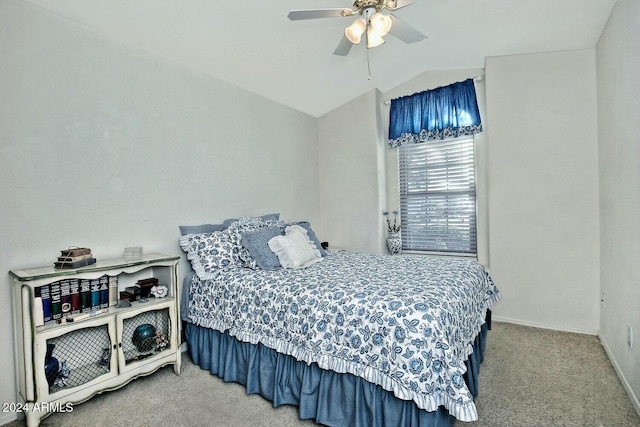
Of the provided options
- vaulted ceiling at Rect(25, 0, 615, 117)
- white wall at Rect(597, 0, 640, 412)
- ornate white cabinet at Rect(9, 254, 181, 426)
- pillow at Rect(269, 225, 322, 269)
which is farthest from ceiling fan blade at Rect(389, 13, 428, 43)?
ornate white cabinet at Rect(9, 254, 181, 426)

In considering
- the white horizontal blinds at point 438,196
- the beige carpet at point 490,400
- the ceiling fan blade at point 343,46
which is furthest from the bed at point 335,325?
the ceiling fan blade at point 343,46

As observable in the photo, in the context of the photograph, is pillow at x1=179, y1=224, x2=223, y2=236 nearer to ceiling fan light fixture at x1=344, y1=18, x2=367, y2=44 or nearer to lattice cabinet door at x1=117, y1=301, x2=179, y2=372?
lattice cabinet door at x1=117, y1=301, x2=179, y2=372

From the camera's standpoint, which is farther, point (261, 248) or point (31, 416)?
point (261, 248)

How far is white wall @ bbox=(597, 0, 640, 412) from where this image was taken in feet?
6.34

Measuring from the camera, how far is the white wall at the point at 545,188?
2.96 meters

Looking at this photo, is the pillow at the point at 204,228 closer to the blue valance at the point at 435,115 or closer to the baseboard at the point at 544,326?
the blue valance at the point at 435,115

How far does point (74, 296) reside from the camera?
1.94m

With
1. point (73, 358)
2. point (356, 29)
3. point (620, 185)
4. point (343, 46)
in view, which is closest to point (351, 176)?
point (343, 46)

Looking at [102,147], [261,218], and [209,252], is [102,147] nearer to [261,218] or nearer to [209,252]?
[209,252]

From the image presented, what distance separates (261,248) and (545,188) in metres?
2.79

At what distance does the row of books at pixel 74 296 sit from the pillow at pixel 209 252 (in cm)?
53

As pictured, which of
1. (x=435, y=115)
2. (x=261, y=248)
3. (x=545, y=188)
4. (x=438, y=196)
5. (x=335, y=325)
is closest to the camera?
(x=335, y=325)

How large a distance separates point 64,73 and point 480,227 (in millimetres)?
4039

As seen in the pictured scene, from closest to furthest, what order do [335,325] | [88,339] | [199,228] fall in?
1. [335,325]
2. [88,339]
3. [199,228]
